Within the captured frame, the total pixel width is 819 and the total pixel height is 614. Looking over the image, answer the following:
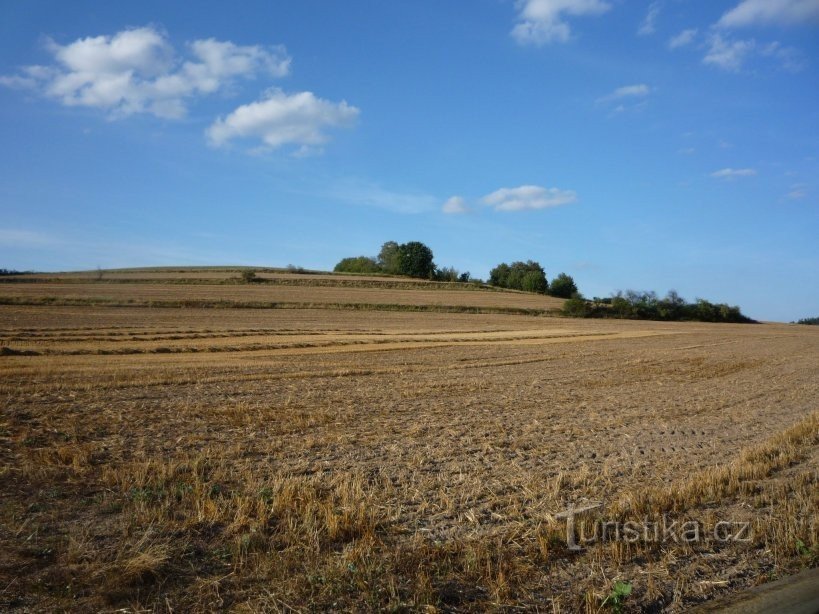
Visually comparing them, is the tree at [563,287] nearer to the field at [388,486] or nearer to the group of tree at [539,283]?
the group of tree at [539,283]

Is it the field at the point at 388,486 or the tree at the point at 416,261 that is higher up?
the tree at the point at 416,261

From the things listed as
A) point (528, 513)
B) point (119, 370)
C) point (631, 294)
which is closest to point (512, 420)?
point (528, 513)

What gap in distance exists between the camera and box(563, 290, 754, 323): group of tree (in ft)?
276

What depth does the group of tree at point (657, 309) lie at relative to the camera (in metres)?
84.2

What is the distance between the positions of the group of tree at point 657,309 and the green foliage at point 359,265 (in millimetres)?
54514

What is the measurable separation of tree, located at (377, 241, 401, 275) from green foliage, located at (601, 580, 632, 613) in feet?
380

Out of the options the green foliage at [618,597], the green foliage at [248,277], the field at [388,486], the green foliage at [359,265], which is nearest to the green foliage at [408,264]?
the green foliage at [359,265]

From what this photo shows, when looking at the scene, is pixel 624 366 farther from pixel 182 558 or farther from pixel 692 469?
pixel 182 558

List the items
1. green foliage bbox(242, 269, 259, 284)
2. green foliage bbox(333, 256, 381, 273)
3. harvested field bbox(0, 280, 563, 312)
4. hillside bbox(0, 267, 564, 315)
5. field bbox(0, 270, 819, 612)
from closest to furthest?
field bbox(0, 270, 819, 612) < harvested field bbox(0, 280, 563, 312) < hillside bbox(0, 267, 564, 315) < green foliage bbox(242, 269, 259, 284) < green foliage bbox(333, 256, 381, 273)

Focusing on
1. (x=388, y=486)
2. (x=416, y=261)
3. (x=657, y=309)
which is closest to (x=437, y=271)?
(x=416, y=261)

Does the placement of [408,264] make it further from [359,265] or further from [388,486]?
[388,486]

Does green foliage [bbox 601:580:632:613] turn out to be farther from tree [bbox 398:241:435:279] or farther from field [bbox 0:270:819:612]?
tree [bbox 398:241:435:279]

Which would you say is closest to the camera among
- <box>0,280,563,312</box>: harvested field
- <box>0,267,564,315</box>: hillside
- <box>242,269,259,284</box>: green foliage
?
<box>0,280,563,312</box>: harvested field

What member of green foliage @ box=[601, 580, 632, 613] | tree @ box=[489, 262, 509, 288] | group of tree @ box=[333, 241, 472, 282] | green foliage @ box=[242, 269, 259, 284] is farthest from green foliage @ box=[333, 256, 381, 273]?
green foliage @ box=[601, 580, 632, 613]
